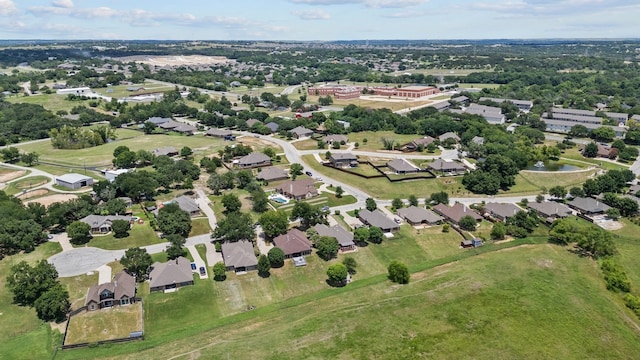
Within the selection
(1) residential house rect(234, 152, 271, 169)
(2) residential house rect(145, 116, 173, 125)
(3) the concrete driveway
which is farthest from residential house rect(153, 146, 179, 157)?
(3) the concrete driveway

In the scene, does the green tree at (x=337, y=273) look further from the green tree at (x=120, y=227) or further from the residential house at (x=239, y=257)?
the green tree at (x=120, y=227)

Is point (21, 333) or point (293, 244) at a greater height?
point (293, 244)

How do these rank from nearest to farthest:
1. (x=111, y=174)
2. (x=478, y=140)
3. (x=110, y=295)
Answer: (x=110, y=295) < (x=111, y=174) < (x=478, y=140)

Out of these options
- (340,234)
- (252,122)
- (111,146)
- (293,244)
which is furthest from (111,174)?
(252,122)

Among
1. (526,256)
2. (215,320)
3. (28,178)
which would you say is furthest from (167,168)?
(526,256)

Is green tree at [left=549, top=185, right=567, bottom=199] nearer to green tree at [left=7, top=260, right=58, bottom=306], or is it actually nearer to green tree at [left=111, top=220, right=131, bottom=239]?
green tree at [left=111, top=220, right=131, bottom=239]

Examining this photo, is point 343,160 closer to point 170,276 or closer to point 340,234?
point 340,234

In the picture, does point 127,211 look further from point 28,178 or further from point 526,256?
point 526,256
